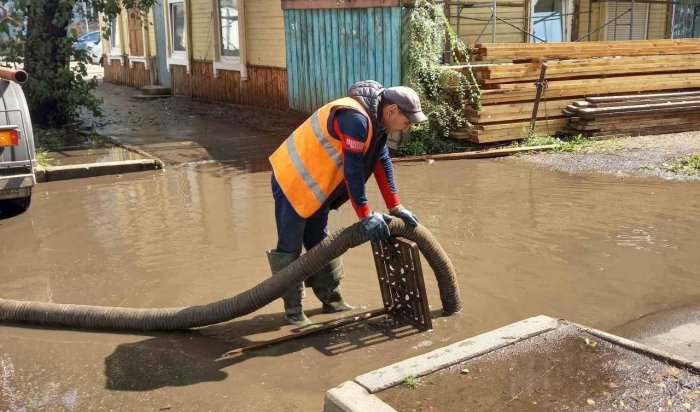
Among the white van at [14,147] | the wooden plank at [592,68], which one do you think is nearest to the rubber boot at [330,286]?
the white van at [14,147]

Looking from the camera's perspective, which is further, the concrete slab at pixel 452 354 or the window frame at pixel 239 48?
the window frame at pixel 239 48

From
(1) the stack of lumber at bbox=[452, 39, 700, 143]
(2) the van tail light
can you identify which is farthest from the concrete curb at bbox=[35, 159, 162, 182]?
(1) the stack of lumber at bbox=[452, 39, 700, 143]

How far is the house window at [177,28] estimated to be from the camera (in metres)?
18.4

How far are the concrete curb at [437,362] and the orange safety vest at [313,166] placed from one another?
3.80 feet

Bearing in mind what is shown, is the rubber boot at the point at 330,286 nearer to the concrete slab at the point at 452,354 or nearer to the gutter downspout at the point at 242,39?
the concrete slab at the point at 452,354

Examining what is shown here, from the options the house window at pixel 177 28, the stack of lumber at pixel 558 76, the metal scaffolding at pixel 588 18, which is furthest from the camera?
the house window at pixel 177 28

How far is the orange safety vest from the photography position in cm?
416

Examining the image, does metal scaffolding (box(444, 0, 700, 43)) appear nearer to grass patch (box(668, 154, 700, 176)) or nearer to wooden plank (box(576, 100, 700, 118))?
wooden plank (box(576, 100, 700, 118))

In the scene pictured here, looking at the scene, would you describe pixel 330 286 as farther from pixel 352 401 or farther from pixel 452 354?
pixel 352 401

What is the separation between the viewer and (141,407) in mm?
3572

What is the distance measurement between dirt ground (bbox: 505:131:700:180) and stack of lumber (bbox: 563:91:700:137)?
8.4 inches

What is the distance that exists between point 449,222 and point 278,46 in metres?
8.28

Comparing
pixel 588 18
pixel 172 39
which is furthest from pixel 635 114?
pixel 172 39

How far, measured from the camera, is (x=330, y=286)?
4707 mm
